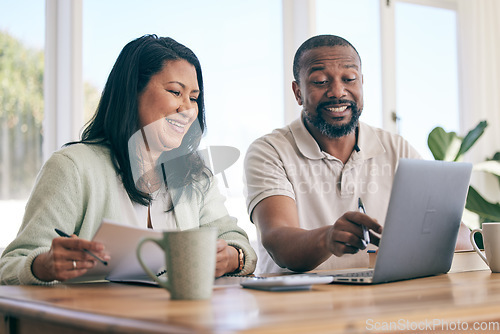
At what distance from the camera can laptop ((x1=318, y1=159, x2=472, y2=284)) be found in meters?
1.03

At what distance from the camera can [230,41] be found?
3.51 metres

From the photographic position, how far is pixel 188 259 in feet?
2.71

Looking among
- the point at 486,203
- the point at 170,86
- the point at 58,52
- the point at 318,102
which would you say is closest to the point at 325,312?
the point at 170,86

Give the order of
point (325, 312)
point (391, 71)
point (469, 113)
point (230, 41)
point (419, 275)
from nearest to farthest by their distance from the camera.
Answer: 1. point (325, 312)
2. point (419, 275)
3. point (230, 41)
4. point (391, 71)
5. point (469, 113)

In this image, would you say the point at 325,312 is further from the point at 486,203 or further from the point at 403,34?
the point at 403,34

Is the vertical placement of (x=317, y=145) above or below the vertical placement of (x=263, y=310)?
above

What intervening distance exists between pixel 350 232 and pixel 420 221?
146 mm

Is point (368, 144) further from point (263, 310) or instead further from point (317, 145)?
point (263, 310)

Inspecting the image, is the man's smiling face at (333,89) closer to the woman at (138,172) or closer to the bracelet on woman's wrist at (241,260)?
the woman at (138,172)

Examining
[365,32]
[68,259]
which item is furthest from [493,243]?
[365,32]

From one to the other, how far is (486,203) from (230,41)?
6.33ft

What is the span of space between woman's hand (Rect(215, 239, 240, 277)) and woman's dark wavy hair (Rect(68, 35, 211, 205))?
0.94 feet

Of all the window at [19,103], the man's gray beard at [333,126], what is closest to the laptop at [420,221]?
the man's gray beard at [333,126]

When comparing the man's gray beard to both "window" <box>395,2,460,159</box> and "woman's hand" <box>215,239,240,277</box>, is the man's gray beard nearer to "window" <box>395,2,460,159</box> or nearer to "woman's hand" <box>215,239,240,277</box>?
"woman's hand" <box>215,239,240,277</box>
